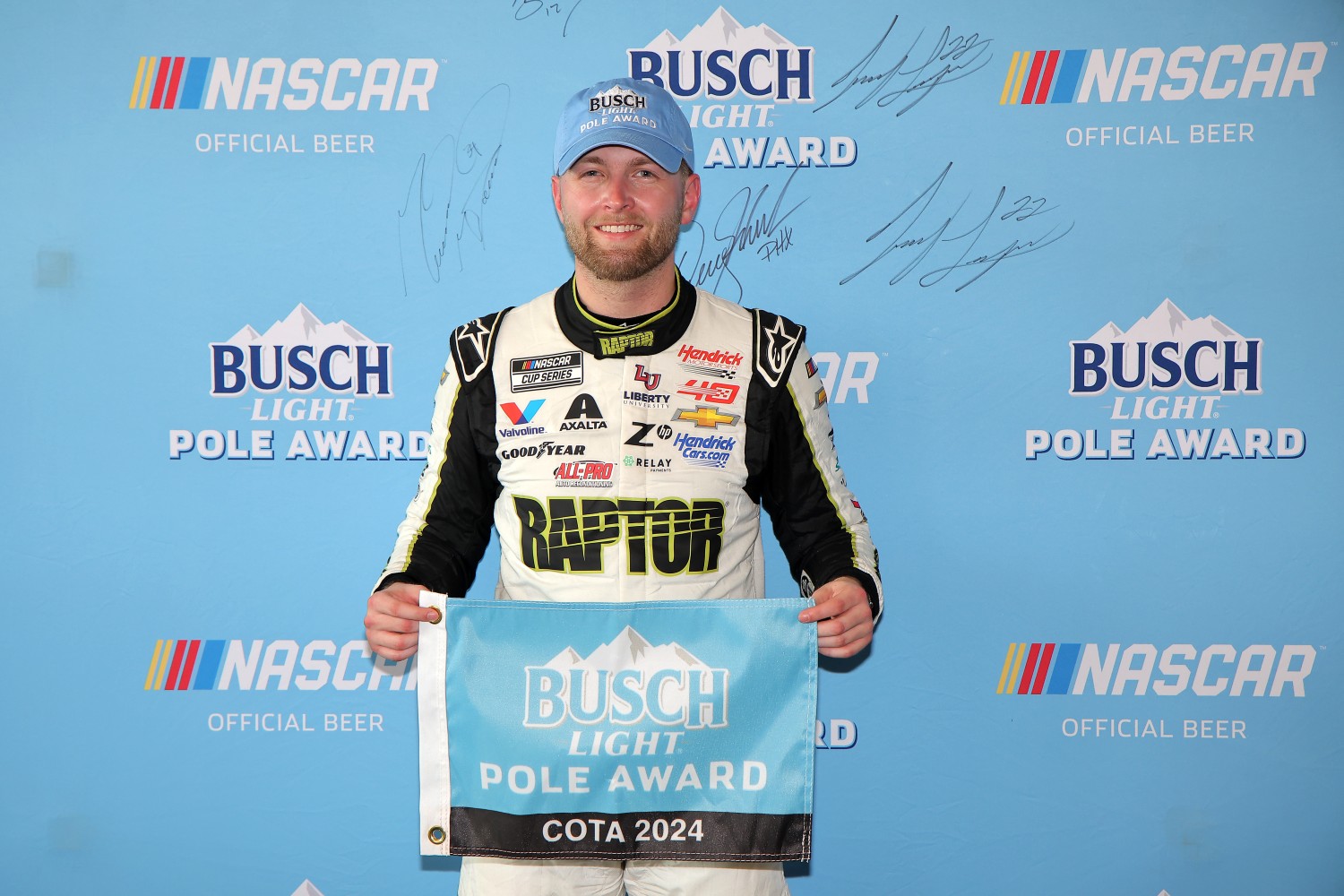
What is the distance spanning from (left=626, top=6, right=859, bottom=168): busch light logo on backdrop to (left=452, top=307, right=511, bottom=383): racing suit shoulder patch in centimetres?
71

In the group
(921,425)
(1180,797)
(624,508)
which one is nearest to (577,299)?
(624,508)

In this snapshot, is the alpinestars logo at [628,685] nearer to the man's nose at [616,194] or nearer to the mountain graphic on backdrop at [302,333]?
the man's nose at [616,194]

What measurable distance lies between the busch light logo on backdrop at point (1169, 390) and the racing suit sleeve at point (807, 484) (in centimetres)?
70

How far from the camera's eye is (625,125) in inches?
76.0

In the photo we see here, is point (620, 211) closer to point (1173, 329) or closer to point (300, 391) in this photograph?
point (300, 391)

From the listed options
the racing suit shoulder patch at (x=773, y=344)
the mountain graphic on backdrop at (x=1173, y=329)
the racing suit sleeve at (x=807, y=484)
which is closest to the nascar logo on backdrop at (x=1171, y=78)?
the mountain graphic on backdrop at (x=1173, y=329)

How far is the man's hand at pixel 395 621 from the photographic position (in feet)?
5.84

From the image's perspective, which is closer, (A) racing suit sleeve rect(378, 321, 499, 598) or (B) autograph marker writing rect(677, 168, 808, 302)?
(A) racing suit sleeve rect(378, 321, 499, 598)

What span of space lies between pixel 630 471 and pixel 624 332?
0.90 ft

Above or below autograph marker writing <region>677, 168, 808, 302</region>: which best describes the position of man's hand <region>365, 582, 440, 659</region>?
below

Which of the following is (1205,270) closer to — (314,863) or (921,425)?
(921,425)

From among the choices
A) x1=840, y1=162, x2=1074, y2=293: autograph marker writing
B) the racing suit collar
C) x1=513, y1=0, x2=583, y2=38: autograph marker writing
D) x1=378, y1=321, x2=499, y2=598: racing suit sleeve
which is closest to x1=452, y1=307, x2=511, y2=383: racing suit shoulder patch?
x1=378, y1=321, x2=499, y2=598: racing suit sleeve

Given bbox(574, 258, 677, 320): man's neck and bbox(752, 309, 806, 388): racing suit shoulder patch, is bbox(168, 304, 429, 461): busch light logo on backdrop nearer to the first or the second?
bbox(574, 258, 677, 320): man's neck

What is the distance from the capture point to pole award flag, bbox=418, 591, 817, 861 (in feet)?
5.81
